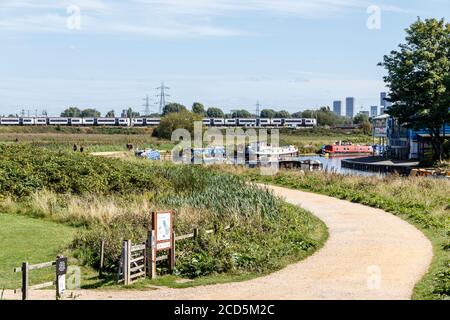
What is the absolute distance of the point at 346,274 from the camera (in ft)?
52.2

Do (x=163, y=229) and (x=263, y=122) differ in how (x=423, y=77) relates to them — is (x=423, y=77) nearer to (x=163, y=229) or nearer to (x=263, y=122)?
(x=163, y=229)

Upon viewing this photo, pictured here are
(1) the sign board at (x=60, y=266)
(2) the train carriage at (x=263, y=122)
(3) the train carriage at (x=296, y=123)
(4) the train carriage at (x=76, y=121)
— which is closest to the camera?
(1) the sign board at (x=60, y=266)

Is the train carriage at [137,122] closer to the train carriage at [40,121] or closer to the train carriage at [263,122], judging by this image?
the train carriage at [40,121]

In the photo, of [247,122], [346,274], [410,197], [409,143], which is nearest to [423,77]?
[409,143]

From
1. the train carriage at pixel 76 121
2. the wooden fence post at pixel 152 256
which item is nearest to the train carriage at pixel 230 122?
the train carriage at pixel 76 121

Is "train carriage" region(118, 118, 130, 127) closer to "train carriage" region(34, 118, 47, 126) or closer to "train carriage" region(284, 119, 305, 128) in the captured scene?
"train carriage" region(34, 118, 47, 126)

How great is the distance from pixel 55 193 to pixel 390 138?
156 ft

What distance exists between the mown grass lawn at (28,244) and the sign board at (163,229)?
2.73 meters

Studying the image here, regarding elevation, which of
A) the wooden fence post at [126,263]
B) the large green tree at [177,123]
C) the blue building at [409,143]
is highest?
the large green tree at [177,123]

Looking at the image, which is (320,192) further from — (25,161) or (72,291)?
(72,291)

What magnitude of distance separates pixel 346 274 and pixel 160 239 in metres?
4.51

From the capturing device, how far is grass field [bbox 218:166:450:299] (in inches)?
604

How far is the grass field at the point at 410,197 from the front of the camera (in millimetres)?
15352

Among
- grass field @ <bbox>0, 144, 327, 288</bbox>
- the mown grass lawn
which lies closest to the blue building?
grass field @ <bbox>0, 144, 327, 288</bbox>
